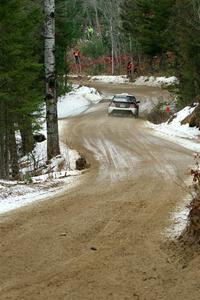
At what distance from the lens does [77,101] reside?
4638cm

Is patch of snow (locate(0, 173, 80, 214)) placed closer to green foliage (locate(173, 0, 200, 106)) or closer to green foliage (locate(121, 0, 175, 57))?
green foliage (locate(173, 0, 200, 106))

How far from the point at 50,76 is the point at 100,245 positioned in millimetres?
10064


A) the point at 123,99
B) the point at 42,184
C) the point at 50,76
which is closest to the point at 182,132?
the point at 50,76

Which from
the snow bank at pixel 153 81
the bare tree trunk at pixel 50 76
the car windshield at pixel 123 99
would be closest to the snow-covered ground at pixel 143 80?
the snow bank at pixel 153 81

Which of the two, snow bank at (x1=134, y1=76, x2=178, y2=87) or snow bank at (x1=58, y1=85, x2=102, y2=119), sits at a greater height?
snow bank at (x1=134, y1=76, x2=178, y2=87)

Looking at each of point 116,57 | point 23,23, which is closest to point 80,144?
point 23,23

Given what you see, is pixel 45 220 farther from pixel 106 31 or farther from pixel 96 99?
pixel 106 31

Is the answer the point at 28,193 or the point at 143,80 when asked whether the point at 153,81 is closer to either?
the point at 143,80

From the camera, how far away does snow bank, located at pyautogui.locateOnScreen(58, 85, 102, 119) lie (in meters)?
42.2

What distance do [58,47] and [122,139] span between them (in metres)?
8.57

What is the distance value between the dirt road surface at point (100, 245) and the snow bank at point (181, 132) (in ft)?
24.8

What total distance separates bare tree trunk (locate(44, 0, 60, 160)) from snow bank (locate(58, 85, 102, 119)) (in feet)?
74.5

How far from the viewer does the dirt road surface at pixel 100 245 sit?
5.16 m

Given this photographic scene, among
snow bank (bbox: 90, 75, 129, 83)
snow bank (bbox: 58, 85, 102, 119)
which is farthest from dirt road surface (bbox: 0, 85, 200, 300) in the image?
snow bank (bbox: 90, 75, 129, 83)
